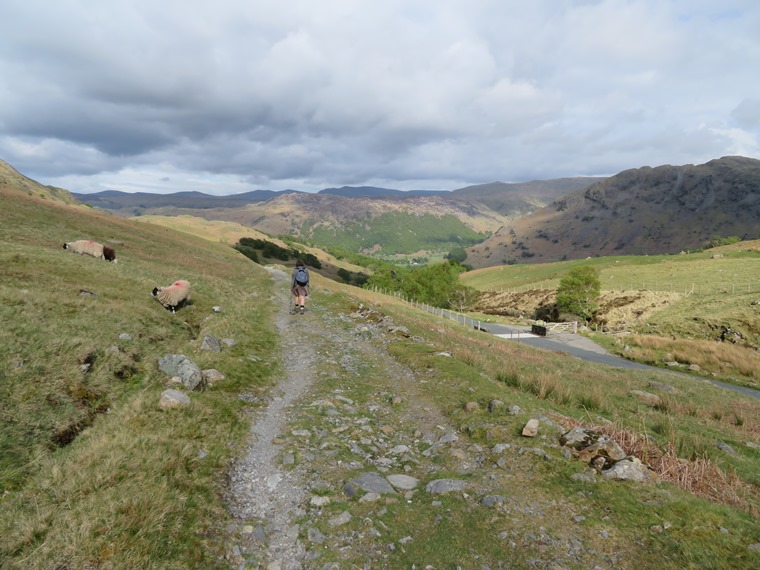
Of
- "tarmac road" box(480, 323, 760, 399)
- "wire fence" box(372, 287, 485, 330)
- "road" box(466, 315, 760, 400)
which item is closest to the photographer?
"road" box(466, 315, 760, 400)

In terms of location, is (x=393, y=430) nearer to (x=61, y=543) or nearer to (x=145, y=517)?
(x=145, y=517)

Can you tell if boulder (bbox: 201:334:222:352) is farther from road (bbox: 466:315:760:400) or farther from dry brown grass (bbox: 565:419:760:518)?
road (bbox: 466:315:760:400)

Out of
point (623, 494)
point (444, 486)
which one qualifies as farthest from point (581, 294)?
point (444, 486)

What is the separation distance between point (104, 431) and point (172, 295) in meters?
15.8

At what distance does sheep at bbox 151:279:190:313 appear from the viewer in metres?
21.7

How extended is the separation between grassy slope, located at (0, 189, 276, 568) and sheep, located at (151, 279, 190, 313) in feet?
11.0

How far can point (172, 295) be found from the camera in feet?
72.5

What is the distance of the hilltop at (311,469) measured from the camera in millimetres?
5453

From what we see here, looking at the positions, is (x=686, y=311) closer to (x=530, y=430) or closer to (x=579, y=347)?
(x=579, y=347)

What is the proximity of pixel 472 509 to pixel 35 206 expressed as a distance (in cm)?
6303

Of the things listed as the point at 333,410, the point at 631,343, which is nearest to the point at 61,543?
the point at 333,410

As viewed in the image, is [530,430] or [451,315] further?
[451,315]

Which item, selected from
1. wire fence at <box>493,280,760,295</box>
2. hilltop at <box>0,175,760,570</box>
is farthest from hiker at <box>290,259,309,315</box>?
wire fence at <box>493,280,760,295</box>

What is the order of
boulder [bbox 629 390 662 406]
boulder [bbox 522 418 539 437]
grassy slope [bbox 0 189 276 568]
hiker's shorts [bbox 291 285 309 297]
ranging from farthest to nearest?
hiker's shorts [bbox 291 285 309 297] < boulder [bbox 629 390 662 406] < boulder [bbox 522 418 539 437] < grassy slope [bbox 0 189 276 568]
